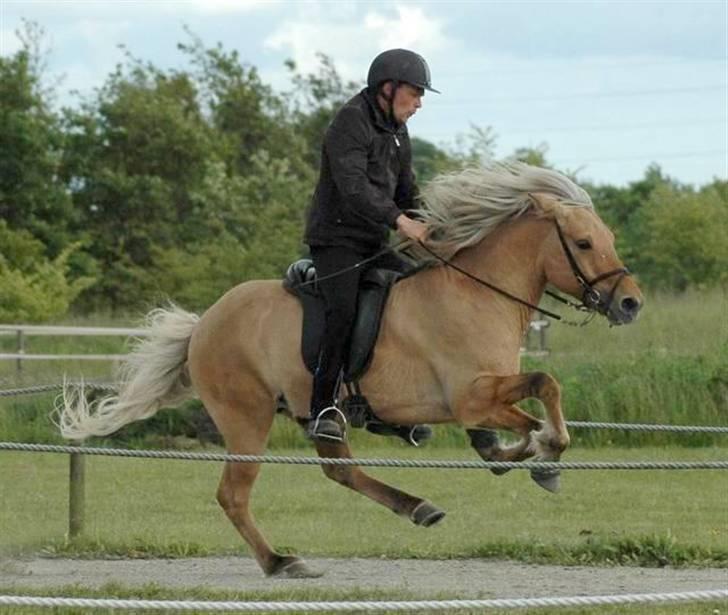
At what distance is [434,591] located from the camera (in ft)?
32.3

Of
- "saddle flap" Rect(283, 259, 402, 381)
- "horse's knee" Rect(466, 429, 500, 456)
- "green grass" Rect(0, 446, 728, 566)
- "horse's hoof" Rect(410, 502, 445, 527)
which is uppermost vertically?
"saddle flap" Rect(283, 259, 402, 381)

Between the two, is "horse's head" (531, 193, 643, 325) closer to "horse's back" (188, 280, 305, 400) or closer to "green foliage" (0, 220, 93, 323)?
"horse's back" (188, 280, 305, 400)

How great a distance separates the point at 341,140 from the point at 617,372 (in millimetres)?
10813

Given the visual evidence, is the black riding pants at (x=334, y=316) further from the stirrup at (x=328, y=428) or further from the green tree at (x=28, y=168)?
the green tree at (x=28, y=168)

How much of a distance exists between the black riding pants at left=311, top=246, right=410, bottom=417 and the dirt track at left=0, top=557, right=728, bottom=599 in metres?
1.10

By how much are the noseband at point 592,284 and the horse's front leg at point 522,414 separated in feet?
1.52

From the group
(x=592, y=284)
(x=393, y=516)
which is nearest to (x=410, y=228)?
(x=592, y=284)

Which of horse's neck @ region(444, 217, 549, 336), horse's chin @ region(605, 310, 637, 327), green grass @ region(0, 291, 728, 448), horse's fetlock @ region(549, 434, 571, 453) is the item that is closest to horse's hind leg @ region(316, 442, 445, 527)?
horse's fetlock @ region(549, 434, 571, 453)

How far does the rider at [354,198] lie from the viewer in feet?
32.8

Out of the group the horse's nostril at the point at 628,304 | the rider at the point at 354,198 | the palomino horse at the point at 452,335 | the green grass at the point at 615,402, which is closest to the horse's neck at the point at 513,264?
the palomino horse at the point at 452,335

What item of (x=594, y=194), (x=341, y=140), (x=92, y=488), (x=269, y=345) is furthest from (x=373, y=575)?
(x=594, y=194)

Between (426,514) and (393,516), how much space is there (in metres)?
4.37

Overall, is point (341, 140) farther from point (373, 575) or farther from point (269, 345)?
point (373, 575)

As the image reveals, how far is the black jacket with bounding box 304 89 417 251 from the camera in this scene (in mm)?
9992
